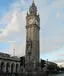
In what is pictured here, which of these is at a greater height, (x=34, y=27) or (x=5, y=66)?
(x=34, y=27)

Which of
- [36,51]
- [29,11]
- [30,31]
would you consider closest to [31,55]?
[36,51]

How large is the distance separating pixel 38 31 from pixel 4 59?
28.7 metres

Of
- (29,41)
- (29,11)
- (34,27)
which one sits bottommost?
(29,41)

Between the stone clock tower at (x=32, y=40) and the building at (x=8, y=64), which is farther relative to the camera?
the stone clock tower at (x=32, y=40)

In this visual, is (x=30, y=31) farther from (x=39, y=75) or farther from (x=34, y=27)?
(x=39, y=75)

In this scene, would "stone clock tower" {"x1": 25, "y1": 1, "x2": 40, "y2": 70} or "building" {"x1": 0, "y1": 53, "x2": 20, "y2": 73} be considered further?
"stone clock tower" {"x1": 25, "y1": 1, "x2": 40, "y2": 70}

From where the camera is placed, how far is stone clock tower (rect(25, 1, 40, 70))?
10759 centimetres

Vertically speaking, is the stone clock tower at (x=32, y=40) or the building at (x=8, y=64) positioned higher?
the stone clock tower at (x=32, y=40)

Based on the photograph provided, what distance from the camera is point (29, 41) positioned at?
10994 cm

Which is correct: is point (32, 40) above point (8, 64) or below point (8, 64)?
above

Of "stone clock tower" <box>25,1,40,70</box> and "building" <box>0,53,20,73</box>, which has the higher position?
"stone clock tower" <box>25,1,40,70</box>

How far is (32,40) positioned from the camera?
110m

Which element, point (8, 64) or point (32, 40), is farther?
point (32, 40)

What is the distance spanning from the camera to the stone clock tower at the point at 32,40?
108 metres
